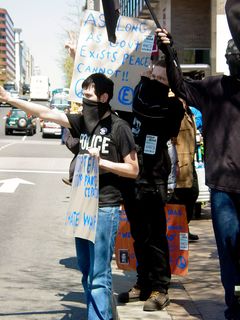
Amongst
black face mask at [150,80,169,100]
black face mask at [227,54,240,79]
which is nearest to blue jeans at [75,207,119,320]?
black face mask at [227,54,240,79]

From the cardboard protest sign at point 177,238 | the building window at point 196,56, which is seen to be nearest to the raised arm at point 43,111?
the cardboard protest sign at point 177,238

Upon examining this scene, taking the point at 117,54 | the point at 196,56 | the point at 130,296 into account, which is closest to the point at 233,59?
the point at 117,54

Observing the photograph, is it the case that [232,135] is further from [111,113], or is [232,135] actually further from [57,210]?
[57,210]

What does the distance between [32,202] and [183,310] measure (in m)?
8.34

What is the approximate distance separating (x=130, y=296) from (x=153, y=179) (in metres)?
1.06

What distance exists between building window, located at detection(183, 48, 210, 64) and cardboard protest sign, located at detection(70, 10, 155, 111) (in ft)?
70.3

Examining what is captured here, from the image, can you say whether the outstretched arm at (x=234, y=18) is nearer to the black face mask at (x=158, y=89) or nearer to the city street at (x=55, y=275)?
the black face mask at (x=158, y=89)

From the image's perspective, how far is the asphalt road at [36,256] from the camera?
6.78m

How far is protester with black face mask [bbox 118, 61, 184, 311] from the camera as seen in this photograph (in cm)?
650

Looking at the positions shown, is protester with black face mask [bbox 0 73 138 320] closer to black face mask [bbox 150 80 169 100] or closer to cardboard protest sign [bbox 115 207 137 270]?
black face mask [bbox 150 80 169 100]

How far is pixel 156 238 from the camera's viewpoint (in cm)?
671

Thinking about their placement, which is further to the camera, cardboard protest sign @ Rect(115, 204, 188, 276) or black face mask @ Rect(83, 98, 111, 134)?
cardboard protest sign @ Rect(115, 204, 188, 276)

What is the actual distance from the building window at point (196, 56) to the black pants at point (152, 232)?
21585 millimetres

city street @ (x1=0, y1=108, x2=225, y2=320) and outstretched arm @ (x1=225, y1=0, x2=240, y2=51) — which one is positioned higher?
outstretched arm @ (x1=225, y1=0, x2=240, y2=51)
